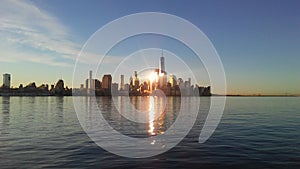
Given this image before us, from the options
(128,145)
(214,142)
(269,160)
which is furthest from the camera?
(214,142)

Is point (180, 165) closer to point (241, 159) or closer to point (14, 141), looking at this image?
point (241, 159)

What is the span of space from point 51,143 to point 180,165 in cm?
1858

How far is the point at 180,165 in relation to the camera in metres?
25.9

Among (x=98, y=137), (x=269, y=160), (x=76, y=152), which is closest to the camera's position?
(x=269, y=160)

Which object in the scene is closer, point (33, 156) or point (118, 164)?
point (118, 164)

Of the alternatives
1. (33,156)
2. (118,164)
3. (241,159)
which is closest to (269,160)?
(241,159)

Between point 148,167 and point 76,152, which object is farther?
point 76,152

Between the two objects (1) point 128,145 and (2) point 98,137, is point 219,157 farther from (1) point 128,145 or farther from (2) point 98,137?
Answer: (2) point 98,137

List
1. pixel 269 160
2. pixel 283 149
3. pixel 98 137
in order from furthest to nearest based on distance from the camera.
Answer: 1. pixel 98 137
2. pixel 283 149
3. pixel 269 160

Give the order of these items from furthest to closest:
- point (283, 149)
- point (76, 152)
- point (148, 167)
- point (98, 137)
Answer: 1. point (98, 137)
2. point (283, 149)
3. point (76, 152)
4. point (148, 167)

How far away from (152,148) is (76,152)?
8.90 m

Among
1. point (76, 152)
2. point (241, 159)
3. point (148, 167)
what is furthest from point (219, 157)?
point (76, 152)

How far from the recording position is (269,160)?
27.6 m

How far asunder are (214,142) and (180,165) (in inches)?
536
